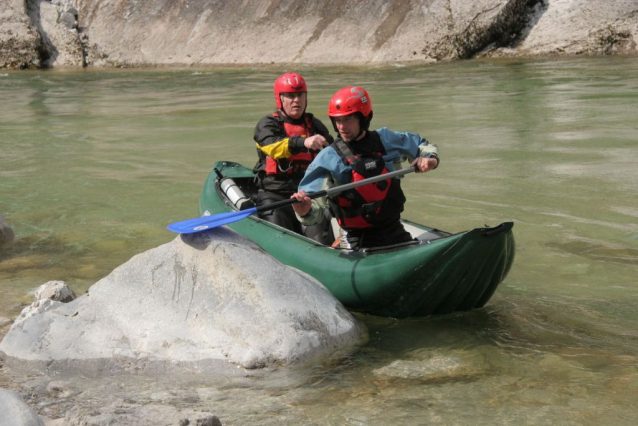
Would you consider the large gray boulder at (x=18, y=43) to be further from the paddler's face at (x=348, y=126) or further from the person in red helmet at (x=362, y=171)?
the paddler's face at (x=348, y=126)

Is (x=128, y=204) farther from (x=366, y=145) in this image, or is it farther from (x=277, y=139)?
(x=366, y=145)

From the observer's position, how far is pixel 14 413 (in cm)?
282

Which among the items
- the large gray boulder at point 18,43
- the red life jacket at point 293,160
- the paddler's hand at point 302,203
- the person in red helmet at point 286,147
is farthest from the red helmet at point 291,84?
the large gray boulder at point 18,43

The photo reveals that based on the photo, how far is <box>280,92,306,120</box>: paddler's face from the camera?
6.14m

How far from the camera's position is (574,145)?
9836 millimetres

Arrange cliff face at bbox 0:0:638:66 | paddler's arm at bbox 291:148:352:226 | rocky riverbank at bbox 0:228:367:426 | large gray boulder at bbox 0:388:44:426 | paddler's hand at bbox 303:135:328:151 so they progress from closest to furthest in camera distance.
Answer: large gray boulder at bbox 0:388:44:426, rocky riverbank at bbox 0:228:367:426, paddler's arm at bbox 291:148:352:226, paddler's hand at bbox 303:135:328:151, cliff face at bbox 0:0:638:66

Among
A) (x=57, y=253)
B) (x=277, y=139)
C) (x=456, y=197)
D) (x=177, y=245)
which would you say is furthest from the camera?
(x=456, y=197)

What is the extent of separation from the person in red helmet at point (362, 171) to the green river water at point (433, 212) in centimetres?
57

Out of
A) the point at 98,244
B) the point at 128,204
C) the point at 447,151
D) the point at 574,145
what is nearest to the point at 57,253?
the point at 98,244

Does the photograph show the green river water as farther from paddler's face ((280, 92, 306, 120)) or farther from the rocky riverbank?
paddler's face ((280, 92, 306, 120))

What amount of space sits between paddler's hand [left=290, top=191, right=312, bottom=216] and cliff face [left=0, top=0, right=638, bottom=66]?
1391cm

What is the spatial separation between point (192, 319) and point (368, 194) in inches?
51.3

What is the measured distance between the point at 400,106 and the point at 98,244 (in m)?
7.43

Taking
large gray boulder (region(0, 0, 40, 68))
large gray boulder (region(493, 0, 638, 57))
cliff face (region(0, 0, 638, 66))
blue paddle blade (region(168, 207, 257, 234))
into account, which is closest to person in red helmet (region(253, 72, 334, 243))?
blue paddle blade (region(168, 207, 257, 234))
